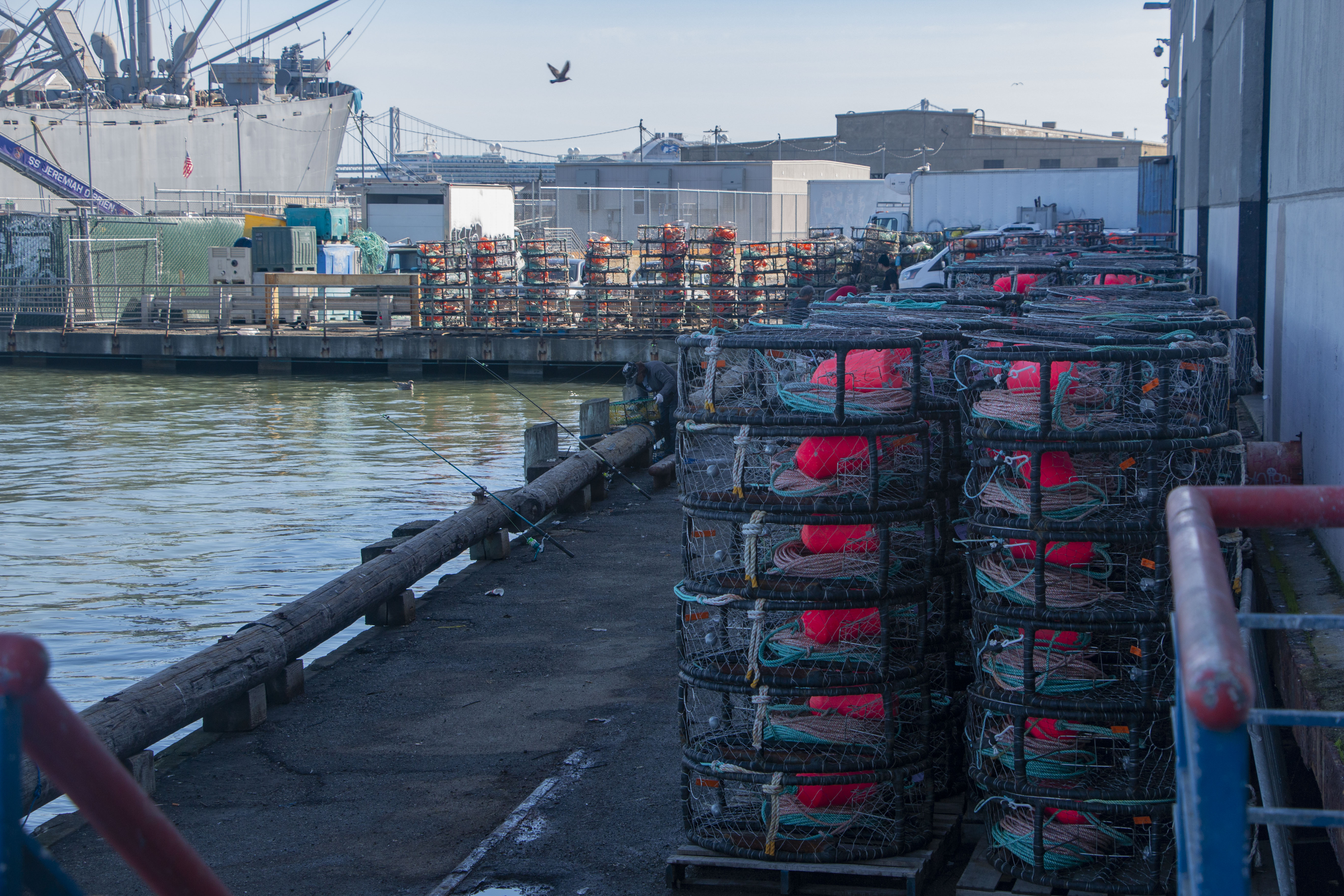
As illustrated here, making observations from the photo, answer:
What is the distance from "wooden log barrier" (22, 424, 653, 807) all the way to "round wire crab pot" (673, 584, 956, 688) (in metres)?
2.56

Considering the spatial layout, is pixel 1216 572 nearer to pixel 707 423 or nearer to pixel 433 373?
pixel 707 423

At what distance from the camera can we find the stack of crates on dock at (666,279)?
115 feet

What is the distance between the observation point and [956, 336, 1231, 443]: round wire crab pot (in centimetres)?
507

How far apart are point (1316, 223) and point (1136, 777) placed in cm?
431

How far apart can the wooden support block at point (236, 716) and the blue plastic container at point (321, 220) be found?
40495 mm

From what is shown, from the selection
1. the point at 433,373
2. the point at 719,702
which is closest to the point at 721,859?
the point at 719,702

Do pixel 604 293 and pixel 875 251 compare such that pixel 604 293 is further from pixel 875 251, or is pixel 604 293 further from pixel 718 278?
pixel 875 251

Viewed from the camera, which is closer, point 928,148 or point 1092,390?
point 1092,390

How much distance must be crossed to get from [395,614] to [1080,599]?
665 centimetres

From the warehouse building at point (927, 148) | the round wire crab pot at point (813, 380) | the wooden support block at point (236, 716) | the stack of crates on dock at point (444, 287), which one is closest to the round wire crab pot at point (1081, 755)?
the round wire crab pot at point (813, 380)

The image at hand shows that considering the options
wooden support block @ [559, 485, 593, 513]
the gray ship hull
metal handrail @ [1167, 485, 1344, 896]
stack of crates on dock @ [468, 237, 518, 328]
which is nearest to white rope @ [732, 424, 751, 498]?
metal handrail @ [1167, 485, 1344, 896]

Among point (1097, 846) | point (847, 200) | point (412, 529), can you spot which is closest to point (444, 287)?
point (412, 529)

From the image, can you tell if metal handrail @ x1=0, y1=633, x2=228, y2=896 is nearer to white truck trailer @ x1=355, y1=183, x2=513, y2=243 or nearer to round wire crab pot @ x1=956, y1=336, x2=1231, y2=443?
round wire crab pot @ x1=956, y1=336, x2=1231, y2=443

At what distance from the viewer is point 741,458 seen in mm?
5578
